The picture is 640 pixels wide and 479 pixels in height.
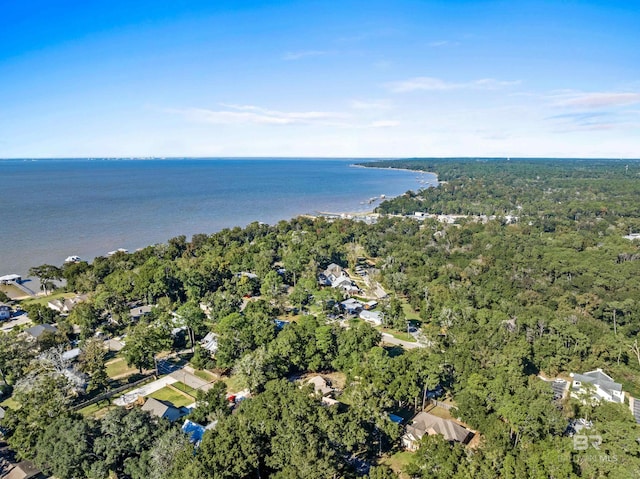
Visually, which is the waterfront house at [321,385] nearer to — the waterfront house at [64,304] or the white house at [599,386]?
the white house at [599,386]

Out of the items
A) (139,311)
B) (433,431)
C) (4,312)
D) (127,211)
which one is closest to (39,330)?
(139,311)

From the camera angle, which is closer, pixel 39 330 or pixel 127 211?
pixel 39 330

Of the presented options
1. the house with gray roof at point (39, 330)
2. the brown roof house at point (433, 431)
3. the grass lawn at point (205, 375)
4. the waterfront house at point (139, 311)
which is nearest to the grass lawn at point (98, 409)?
the grass lawn at point (205, 375)

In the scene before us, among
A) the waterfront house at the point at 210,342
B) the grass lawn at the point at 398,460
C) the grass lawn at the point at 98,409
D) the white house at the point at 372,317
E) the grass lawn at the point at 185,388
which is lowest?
the grass lawn at the point at 98,409

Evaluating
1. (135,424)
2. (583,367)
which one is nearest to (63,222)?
(135,424)

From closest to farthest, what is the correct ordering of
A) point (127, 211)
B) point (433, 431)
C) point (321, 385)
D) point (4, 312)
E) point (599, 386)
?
point (433, 431) < point (599, 386) < point (321, 385) < point (4, 312) < point (127, 211)

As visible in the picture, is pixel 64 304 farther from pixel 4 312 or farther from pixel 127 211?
pixel 127 211

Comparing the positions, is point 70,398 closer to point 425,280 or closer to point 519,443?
point 519,443
